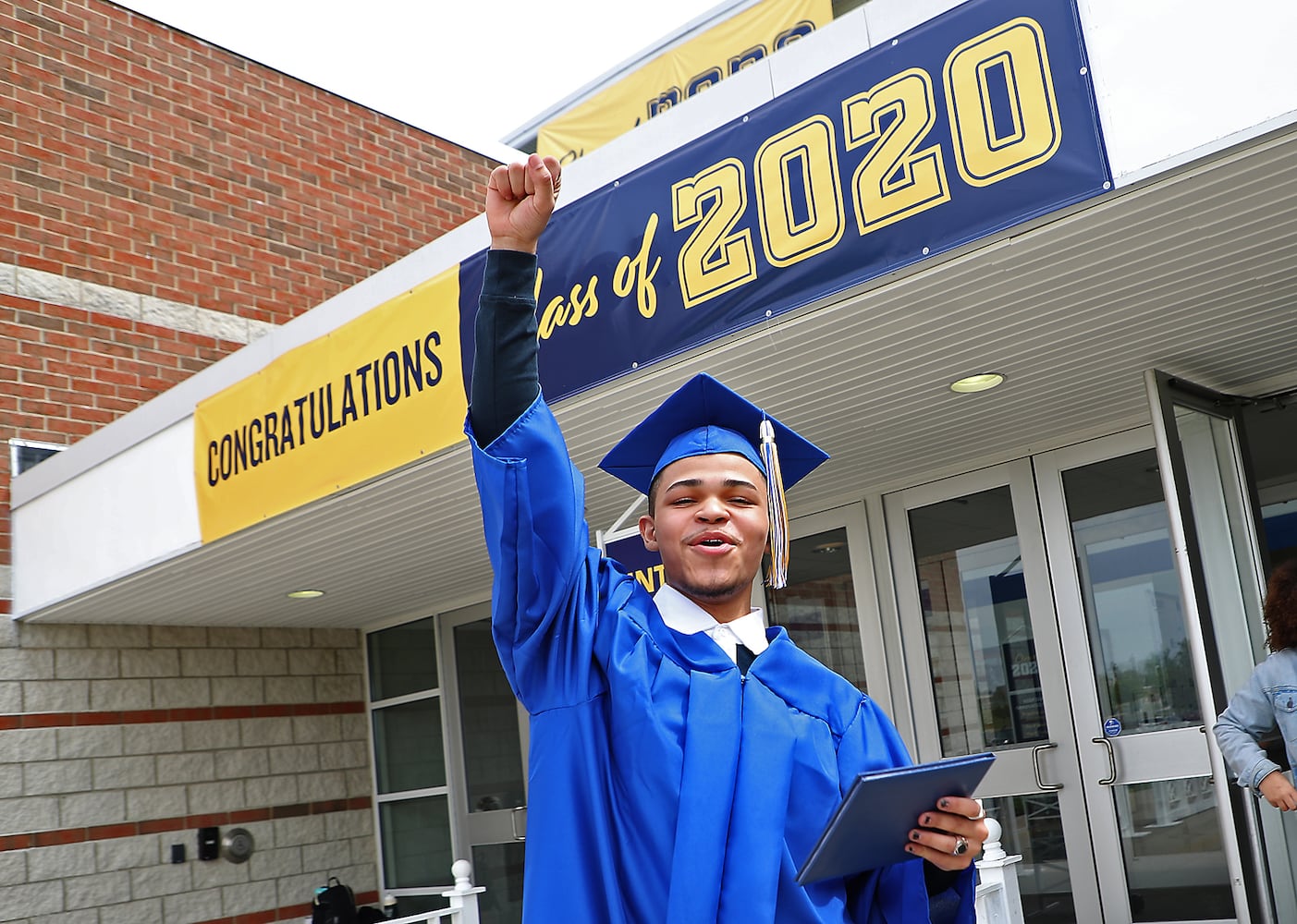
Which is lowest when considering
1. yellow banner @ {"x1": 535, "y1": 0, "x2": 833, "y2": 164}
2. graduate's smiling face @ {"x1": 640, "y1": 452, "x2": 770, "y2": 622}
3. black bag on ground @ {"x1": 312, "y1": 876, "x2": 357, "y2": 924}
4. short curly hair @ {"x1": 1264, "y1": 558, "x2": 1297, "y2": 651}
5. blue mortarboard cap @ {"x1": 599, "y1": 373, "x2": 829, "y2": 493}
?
black bag on ground @ {"x1": 312, "y1": 876, "x2": 357, "y2": 924}

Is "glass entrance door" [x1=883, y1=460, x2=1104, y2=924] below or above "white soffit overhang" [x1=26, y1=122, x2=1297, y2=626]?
below

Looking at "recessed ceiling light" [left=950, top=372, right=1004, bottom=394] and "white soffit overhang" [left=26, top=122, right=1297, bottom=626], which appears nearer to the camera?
"white soffit overhang" [left=26, top=122, right=1297, bottom=626]

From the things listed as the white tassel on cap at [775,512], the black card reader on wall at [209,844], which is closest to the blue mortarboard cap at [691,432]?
the white tassel on cap at [775,512]

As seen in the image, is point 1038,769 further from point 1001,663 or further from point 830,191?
point 830,191

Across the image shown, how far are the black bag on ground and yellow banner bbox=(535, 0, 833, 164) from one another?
5.33 metres

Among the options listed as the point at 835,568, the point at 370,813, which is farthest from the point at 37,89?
the point at 835,568

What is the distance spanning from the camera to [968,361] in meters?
4.75

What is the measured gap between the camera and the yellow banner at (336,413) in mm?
5074

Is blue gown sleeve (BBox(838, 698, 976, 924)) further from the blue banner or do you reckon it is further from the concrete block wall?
the concrete block wall

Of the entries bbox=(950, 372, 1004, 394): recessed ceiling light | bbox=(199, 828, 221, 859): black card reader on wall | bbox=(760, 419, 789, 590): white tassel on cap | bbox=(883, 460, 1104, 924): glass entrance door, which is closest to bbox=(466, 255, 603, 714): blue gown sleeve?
bbox=(760, 419, 789, 590): white tassel on cap

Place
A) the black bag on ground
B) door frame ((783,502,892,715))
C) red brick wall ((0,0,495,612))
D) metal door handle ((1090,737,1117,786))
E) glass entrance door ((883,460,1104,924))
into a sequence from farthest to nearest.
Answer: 1. the black bag on ground
2. red brick wall ((0,0,495,612))
3. door frame ((783,502,892,715))
4. glass entrance door ((883,460,1104,924))
5. metal door handle ((1090,737,1117,786))

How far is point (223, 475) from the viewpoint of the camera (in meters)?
6.33

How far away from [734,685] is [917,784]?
330mm

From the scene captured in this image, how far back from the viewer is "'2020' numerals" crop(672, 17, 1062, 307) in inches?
136
